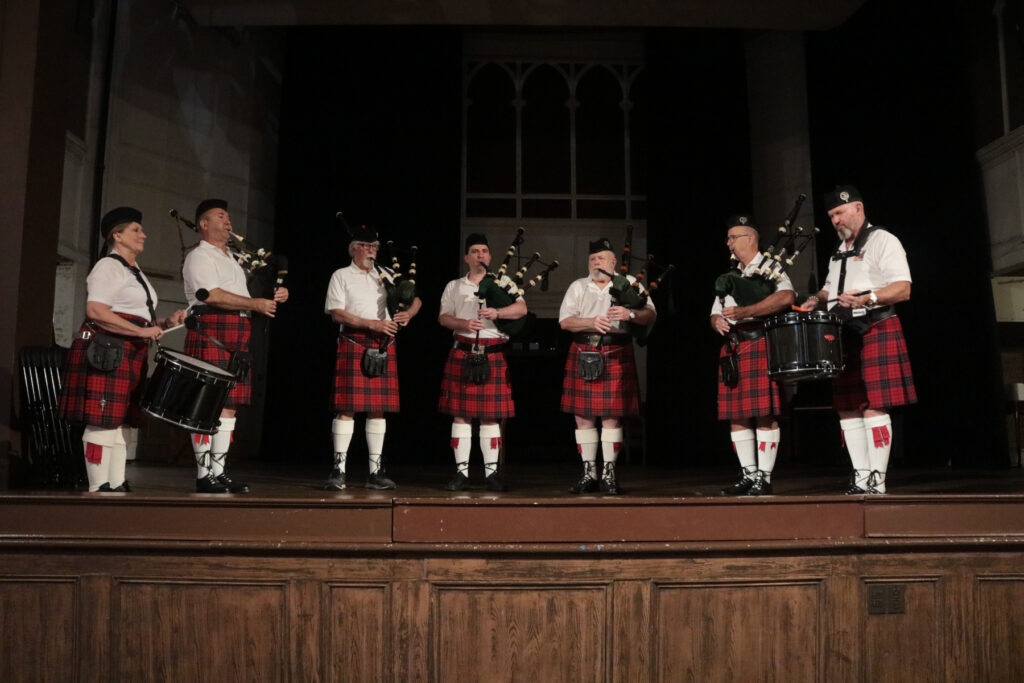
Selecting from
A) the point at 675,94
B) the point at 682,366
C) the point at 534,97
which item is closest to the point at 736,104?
the point at 675,94

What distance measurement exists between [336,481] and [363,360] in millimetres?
574

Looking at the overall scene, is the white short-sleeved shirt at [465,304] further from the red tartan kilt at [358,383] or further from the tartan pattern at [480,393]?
the red tartan kilt at [358,383]

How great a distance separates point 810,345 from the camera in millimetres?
3262

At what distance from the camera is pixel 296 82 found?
739 centimetres

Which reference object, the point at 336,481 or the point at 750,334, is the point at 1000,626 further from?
the point at 336,481

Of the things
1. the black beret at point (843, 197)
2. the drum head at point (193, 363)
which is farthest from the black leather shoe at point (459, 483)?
the black beret at point (843, 197)

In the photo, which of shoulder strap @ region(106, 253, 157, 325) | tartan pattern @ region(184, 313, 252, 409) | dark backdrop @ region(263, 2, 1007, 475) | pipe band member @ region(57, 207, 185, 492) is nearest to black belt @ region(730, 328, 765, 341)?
tartan pattern @ region(184, 313, 252, 409)

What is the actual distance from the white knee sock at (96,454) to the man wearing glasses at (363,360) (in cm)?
95

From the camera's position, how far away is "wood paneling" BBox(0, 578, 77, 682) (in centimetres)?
290

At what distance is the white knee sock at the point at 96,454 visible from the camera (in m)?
3.50

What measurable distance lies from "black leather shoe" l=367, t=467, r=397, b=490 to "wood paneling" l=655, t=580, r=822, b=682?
1.49 metres

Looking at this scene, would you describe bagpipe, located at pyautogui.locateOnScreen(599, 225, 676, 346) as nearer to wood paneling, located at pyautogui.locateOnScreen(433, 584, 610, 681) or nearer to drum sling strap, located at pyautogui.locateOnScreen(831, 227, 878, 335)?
drum sling strap, located at pyautogui.locateOnScreen(831, 227, 878, 335)

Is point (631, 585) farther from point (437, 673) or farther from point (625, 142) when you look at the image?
point (625, 142)

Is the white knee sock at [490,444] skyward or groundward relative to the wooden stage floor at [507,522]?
skyward
